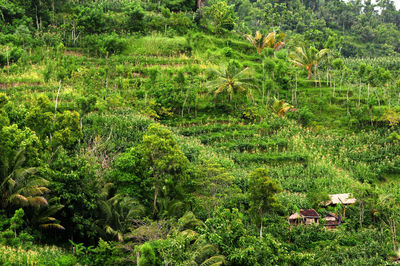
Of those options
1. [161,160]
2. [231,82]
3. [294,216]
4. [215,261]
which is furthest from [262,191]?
[231,82]

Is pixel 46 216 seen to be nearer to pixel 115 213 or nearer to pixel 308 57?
pixel 115 213

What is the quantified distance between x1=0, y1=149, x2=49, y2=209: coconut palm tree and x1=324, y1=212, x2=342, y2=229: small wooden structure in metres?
13.0

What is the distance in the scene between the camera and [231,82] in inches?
1165

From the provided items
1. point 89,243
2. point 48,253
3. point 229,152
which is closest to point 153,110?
point 229,152

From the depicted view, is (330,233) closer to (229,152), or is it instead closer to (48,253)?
(229,152)

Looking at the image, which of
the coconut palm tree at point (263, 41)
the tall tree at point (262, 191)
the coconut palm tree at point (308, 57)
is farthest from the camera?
the coconut palm tree at point (263, 41)

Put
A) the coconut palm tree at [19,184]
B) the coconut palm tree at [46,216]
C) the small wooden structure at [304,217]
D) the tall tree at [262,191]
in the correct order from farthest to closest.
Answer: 1. the small wooden structure at [304,217]
2. the tall tree at [262,191]
3. the coconut palm tree at [46,216]
4. the coconut palm tree at [19,184]

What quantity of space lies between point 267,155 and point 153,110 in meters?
7.47

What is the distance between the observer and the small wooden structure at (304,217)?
20.5 meters

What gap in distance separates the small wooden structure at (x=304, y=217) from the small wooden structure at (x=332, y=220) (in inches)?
27.0

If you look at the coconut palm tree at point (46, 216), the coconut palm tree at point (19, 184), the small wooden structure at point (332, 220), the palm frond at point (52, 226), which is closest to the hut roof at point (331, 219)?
the small wooden structure at point (332, 220)

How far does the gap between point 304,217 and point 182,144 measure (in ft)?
23.8

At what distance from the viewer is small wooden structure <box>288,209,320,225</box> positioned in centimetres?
2052

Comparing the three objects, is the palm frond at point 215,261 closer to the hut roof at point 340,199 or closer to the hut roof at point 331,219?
the hut roof at point 331,219
